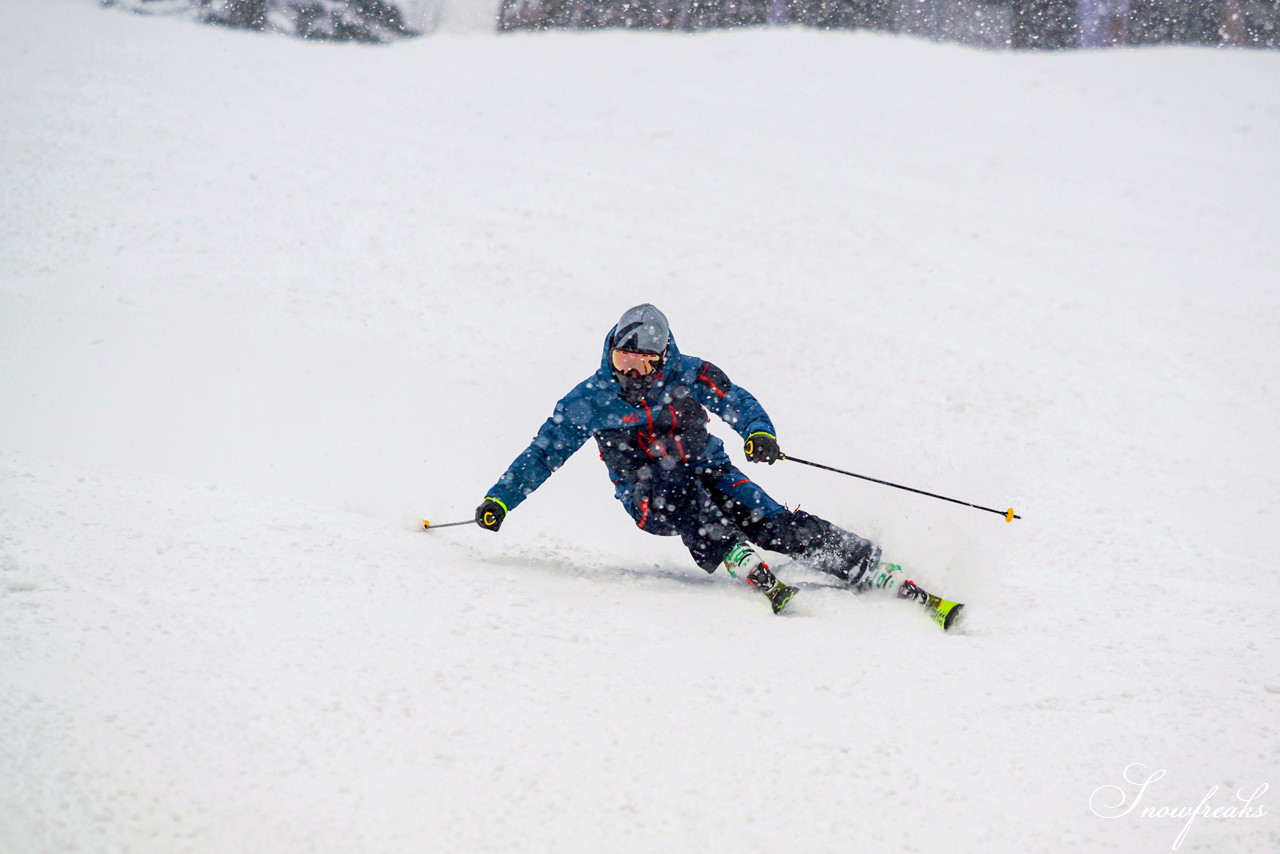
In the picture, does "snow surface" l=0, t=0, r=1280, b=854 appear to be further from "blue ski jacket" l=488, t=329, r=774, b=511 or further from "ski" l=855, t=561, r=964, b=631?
"blue ski jacket" l=488, t=329, r=774, b=511

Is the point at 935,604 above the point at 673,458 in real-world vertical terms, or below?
below

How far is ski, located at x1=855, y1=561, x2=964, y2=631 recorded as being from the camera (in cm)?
384

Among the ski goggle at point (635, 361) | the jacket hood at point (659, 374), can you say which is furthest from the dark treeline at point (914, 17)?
Answer: the ski goggle at point (635, 361)

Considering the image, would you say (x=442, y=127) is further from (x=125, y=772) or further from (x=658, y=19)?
(x=125, y=772)

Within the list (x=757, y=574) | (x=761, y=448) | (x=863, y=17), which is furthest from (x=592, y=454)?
(x=863, y=17)

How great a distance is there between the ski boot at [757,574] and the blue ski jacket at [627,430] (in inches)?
21.8

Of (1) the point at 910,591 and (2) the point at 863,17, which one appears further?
(2) the point at 863,17

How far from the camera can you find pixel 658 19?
17.2 m

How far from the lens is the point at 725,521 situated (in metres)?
4.46

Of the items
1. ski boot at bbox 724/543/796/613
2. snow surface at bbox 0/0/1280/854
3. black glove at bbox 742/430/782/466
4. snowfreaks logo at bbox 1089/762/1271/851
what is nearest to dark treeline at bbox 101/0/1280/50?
snow surface at bbox 0/0/1280/854

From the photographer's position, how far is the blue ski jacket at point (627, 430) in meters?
4.44

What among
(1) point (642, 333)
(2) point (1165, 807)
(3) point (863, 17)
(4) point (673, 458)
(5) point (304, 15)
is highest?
(3) point (863, 17)

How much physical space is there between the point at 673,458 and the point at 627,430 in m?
0.28

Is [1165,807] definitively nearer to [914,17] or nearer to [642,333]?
[642,333]
